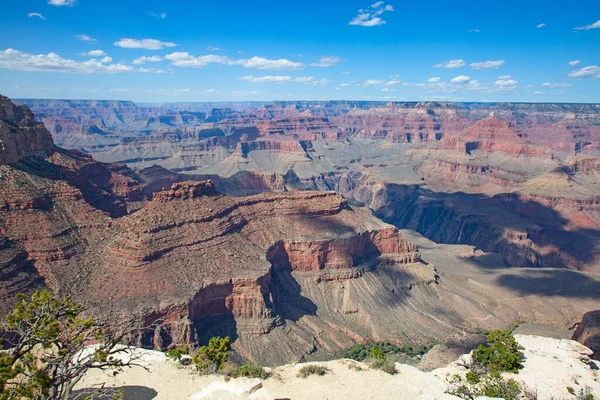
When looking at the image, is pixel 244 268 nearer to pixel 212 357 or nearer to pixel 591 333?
pixel 212 357

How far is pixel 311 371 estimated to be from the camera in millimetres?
33844

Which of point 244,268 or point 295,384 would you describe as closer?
point 295,384

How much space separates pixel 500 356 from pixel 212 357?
2824 centimetres

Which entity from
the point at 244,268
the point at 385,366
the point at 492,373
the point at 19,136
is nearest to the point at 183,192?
the point at 244,268

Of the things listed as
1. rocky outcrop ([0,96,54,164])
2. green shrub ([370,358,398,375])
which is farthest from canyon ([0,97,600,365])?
green shrub ([370,358,398,375])

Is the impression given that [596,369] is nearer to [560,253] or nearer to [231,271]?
[231,271]

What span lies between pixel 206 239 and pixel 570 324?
214ft

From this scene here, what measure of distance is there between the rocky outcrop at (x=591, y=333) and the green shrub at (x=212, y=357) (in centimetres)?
4606

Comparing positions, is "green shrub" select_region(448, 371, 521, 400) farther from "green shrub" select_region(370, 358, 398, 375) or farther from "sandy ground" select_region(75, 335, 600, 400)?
"green shrub" select_region(370, 358, 398, 375)

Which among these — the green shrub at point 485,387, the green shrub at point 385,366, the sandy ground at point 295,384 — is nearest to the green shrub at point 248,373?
the sandy ground at point 295,384

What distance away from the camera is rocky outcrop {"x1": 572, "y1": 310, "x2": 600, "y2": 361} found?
177 ft

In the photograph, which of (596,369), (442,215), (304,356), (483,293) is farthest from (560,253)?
(304,356)

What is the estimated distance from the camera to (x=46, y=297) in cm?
2172

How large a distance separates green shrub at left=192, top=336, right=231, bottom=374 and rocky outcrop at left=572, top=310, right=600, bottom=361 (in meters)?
46.1
